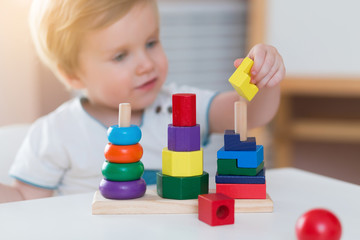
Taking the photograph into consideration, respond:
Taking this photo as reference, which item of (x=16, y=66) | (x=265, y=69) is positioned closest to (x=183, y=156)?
(x=265, y=69)

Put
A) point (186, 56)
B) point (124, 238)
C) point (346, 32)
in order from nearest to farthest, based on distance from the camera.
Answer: point (124, 238) → point (346, 32) → point (186, 56)

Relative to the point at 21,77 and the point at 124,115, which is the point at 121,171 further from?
the point at 21,77

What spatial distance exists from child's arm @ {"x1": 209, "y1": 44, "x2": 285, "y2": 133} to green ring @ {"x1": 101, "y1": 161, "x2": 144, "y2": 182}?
0.50ft

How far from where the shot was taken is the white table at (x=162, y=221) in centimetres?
44

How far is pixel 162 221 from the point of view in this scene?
1.58 feet

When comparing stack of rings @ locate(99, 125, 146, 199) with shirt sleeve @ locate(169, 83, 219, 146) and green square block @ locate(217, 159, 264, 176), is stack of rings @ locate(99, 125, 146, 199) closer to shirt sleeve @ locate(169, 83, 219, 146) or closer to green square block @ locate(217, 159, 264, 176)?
green square block @ locate(217, 159, 264, 176)

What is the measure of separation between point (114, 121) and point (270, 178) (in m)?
0.28

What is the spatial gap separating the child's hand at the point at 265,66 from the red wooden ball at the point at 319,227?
0.17 m

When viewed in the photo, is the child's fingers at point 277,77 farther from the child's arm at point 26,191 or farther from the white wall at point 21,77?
the white wall at point 21,77

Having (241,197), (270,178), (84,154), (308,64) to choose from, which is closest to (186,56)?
(308,64)

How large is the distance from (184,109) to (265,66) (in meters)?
0.10

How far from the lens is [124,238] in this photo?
1.43 ft

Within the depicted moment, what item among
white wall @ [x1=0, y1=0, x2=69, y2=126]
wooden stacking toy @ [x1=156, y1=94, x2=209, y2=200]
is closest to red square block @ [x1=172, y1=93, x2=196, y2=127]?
wooden stacking toy @ [x1=156, y1=94, x2=209, y2=200]

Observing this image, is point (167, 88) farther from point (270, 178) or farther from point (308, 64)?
point (308, 64)
